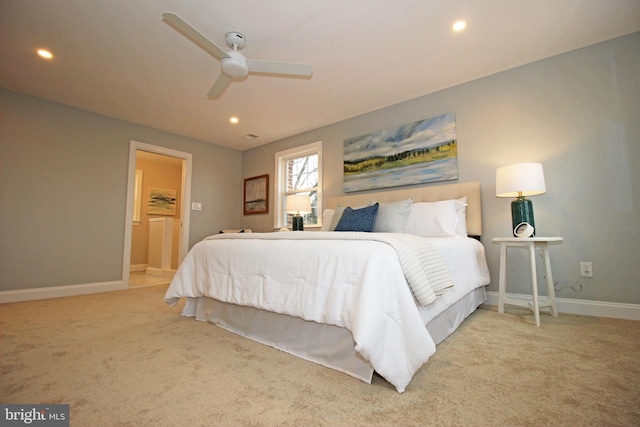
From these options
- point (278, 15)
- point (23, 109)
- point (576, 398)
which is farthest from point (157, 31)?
point (576, 398)

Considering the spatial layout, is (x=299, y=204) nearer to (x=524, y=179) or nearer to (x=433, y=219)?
(x=433, y=219)

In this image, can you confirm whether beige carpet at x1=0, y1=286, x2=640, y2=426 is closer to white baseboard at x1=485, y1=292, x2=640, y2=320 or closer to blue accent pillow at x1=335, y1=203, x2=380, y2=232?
white baseboard at x1=485, y1=292, x2=640, y2=320

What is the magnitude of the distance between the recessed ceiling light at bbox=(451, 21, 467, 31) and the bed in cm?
166

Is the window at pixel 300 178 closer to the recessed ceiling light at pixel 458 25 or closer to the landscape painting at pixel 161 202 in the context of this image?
the recessed ceiling light at pixel 458 25

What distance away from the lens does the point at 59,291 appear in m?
3.34

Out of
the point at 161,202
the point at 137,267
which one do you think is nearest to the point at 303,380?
the point at 137,267

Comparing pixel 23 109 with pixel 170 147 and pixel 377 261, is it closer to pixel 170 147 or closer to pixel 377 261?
pixel 170 147

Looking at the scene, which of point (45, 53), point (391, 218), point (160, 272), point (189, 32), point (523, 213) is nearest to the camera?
→ point (189, 32)

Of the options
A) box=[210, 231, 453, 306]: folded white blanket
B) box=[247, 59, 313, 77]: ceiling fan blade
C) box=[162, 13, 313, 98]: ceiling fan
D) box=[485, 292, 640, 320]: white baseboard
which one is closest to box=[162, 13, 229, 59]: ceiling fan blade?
box=[162, 13, 313, 98]: ceiling fan

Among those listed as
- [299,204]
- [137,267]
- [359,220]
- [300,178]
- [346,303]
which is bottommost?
[137,267]

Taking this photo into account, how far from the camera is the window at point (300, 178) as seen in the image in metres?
4.26

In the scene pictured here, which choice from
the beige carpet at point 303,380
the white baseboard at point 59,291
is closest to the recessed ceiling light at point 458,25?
the beige carpet at point 303,380

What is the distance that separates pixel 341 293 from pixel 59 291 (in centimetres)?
372

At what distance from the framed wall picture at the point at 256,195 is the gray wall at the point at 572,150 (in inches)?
121
